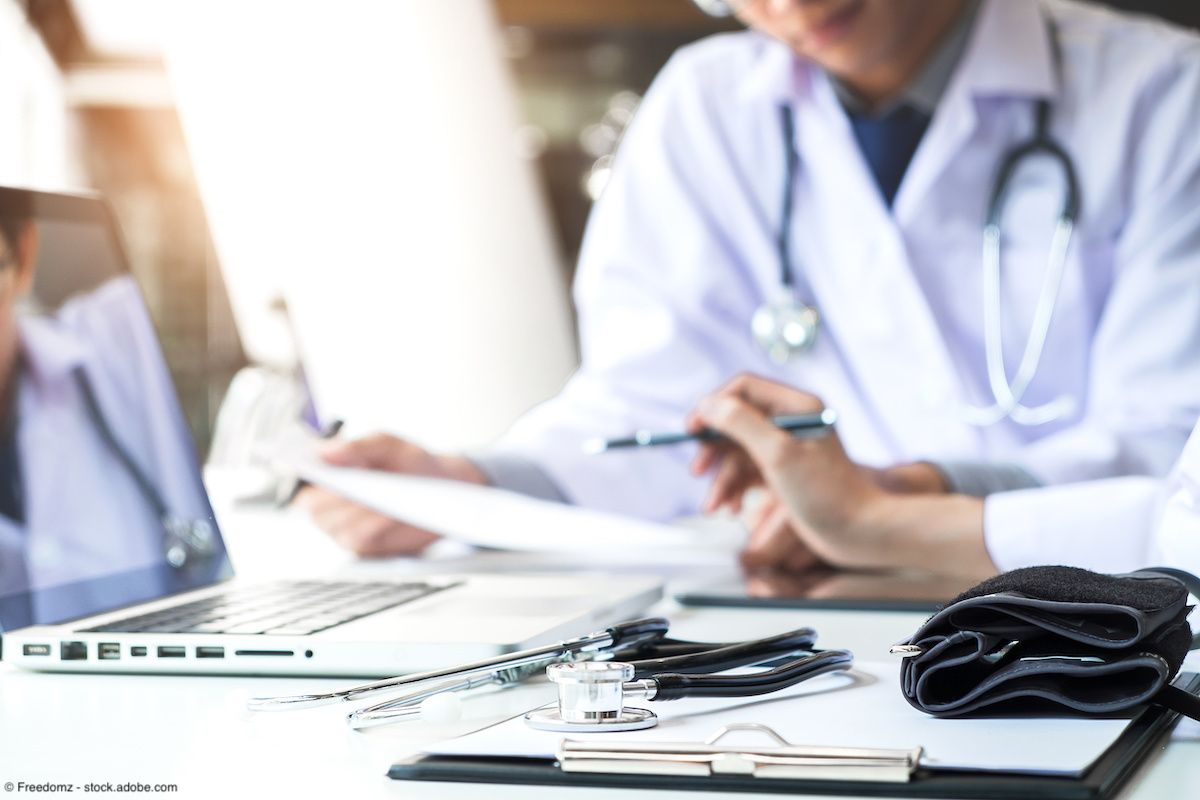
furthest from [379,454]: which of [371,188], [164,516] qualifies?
[371,188]

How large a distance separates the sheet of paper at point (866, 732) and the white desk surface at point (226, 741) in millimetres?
21

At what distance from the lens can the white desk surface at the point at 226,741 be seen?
41cm

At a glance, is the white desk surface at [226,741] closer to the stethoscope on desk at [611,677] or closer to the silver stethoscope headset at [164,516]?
the stethoscope on desk at [611,677]

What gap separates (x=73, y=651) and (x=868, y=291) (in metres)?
0.89

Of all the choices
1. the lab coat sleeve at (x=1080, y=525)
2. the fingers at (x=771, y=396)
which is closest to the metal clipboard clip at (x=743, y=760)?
the lab coat sleeve at (x=1080, y=525)

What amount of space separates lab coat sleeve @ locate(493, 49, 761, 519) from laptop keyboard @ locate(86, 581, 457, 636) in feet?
1.68

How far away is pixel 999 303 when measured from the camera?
4.22 feet

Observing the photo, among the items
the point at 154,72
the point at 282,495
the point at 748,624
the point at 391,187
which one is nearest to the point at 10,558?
the point at 748,624

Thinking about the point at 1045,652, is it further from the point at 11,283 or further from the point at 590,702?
the point at 11,283

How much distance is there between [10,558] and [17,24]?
2.36 metres

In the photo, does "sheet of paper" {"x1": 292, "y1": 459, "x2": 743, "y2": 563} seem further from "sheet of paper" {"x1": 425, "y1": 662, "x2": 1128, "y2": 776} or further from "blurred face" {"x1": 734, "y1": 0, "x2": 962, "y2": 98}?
"blurred face" {"x1": 734, "y1": 0, "x2": 962, "y2": 98}

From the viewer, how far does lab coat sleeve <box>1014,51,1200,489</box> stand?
1118 millimetres

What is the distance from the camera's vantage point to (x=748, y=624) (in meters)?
0.73

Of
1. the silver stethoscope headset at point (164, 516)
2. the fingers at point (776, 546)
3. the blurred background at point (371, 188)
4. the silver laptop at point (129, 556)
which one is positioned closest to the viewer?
the silver laptop at point (129, 556)
